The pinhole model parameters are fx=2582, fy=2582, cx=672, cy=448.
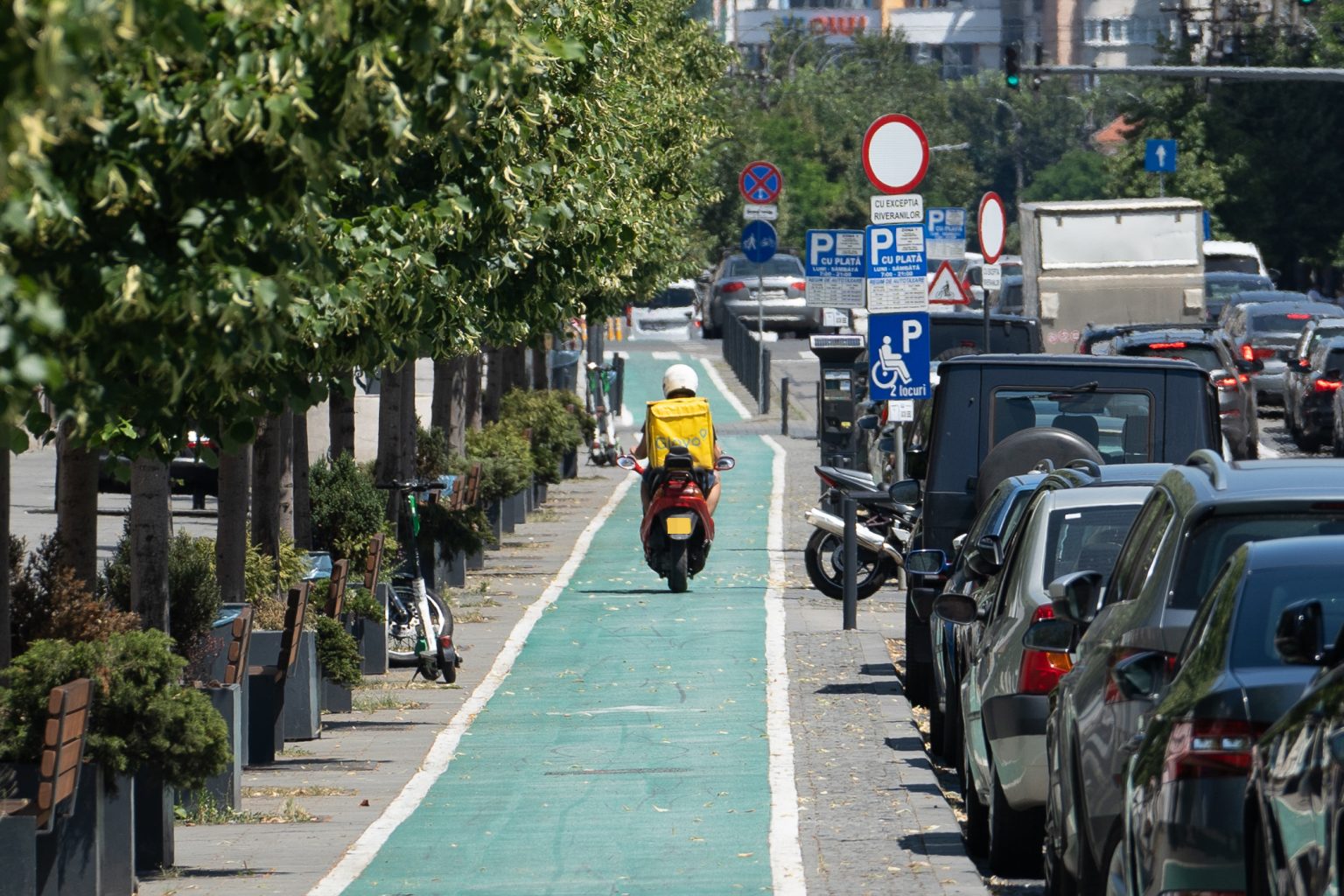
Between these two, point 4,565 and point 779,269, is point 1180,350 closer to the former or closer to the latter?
point 4,565

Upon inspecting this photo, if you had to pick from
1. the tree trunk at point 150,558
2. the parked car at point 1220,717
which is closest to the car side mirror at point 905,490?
the tree trunk at point 150,558

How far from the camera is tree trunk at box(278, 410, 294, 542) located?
16.7m

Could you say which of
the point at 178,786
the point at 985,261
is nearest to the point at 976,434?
the point at 178,786

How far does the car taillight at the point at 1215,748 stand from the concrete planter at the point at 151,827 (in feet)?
17.9

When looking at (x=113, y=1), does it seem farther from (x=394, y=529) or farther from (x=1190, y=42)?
(x=1190, y=42)

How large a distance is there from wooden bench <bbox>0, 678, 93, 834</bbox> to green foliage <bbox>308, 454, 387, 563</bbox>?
930 centimetres

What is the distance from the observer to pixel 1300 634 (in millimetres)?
5711

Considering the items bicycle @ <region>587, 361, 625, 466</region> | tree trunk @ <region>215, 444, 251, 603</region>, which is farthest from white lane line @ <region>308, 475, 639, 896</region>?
bicycle @ <region>587, 361, 625, 466</region>

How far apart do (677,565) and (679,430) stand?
1.16 metres

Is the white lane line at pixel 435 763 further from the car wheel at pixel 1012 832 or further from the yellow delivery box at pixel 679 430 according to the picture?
the car wheel at pixel 1012 832

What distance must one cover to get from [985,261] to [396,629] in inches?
588

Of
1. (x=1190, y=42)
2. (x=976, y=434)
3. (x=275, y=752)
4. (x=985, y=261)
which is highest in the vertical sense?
(x=1190, y=42)

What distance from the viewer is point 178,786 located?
10164mm

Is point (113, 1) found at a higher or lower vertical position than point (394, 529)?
higher
